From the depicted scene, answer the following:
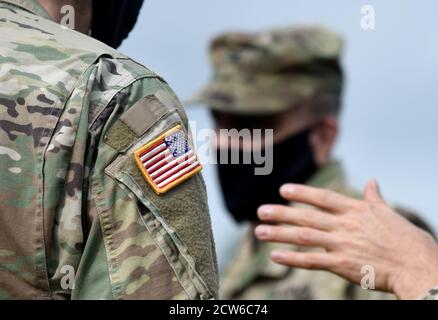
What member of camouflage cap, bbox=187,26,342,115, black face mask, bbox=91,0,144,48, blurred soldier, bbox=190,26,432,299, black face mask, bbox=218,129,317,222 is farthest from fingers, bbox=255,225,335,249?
camouflage cap, bbox=187,26,342,115

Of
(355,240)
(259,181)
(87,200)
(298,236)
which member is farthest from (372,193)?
(259,181)

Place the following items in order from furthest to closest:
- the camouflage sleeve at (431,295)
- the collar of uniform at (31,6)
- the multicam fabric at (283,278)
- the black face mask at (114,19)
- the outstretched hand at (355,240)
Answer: the multicam fabric at (283,278) → the outstretched hand at (355,240) → the camouflage sleeve at (431,295) → the black face mask at (114,19) → the collar of uniform at (31,6)

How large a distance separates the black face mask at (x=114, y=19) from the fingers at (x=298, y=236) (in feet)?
2.83

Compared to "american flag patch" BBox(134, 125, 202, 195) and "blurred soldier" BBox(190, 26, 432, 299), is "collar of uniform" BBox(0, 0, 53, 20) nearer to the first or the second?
"american flag patch" BBox(134, 125, 202, 195)

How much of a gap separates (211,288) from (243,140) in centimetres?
520

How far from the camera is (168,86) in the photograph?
2.37 meters

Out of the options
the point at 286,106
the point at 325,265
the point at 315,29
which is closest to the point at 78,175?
the point at 325,265

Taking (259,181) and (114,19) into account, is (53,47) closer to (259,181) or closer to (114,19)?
(114,19)

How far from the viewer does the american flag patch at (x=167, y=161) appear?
2.24 meters

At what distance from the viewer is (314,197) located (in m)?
3.61

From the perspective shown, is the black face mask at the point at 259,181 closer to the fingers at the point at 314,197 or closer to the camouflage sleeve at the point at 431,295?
the fingers at the point at 314,197

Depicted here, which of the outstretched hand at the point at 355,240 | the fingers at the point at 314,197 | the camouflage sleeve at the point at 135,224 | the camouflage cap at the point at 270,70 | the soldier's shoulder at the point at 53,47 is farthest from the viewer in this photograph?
the camouflage cap at the point at 270,70

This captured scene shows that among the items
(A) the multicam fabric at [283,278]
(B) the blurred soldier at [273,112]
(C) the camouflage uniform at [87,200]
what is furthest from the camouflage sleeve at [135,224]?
(B) the blurred soldier at [273,112]

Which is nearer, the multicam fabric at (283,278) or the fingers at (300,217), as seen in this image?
the fingers at (300,217)
